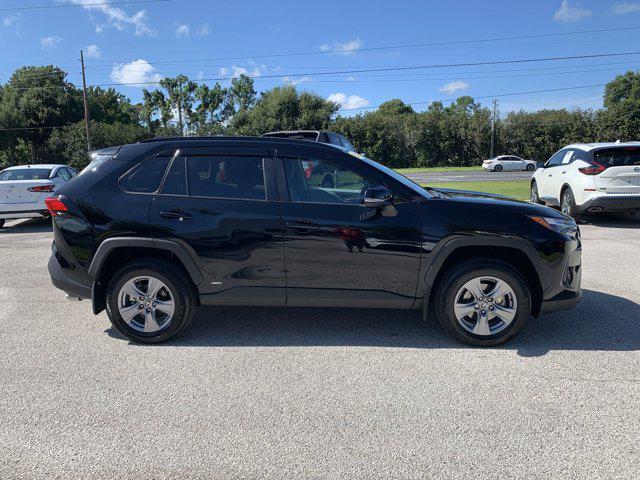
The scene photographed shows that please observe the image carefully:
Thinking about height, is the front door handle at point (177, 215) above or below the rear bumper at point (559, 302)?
above

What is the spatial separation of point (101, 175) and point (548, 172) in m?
10.4

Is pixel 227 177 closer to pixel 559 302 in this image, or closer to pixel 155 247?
pixel 155 247

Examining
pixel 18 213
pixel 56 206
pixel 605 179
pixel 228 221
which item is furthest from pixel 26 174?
pixel 605 179

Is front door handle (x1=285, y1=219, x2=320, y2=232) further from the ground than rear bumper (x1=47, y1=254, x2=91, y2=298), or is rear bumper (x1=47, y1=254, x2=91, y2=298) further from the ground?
front door handle (x1=285, y1=219, x2=320, y2=232)

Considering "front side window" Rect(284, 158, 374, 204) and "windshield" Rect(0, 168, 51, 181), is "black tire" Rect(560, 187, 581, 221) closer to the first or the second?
"front side window" Rect(284, 158, 374, 204)

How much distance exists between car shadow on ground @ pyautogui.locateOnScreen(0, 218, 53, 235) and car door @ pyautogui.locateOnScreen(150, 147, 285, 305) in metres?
8.89

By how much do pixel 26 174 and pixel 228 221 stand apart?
32.6 ft

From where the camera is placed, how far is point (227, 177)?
412 cm

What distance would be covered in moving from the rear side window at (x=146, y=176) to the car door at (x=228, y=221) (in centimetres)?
8

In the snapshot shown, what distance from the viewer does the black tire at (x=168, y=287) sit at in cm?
407

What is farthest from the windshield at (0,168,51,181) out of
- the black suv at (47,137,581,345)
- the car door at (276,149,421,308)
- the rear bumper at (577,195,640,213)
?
the rear bumper at (577,195,640,213)

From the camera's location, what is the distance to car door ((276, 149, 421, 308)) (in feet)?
12.8

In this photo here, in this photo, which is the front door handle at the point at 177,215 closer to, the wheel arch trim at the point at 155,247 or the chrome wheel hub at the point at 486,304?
the wheel arch trim at the point at 155,247

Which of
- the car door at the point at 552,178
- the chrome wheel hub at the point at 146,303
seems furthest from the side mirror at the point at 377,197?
the car door at the point at 552,178
